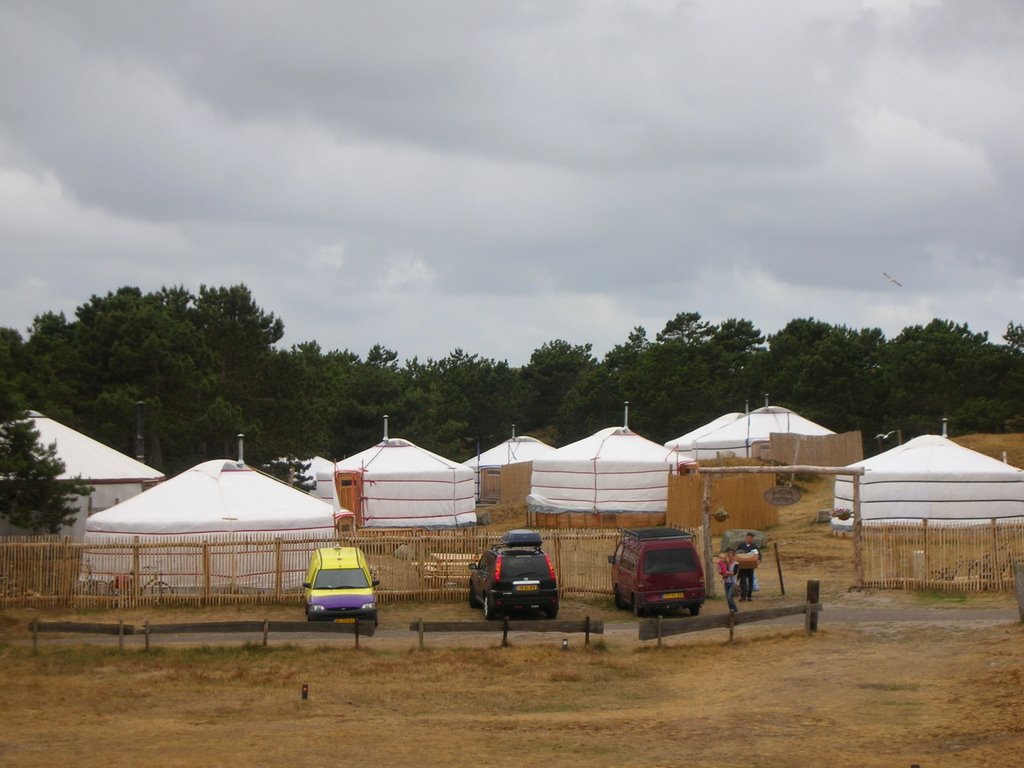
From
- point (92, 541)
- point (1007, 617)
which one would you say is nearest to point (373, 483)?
point (92, 541)

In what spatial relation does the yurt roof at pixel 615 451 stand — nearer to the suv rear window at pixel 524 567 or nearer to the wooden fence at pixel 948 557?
the wooden fence at pixel 948 557

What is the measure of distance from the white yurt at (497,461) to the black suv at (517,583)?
37140 millimetres

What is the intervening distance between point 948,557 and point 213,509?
55.9 feet

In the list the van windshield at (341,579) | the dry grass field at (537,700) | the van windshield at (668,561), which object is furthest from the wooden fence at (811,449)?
the van windshield at (341,579)

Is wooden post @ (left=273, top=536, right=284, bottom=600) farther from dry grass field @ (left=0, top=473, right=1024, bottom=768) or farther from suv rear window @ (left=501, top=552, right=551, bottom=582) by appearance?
suv rear window @ (left=501, top=552, right=551, bottom=582)

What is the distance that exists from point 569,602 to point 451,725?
12.0 meters

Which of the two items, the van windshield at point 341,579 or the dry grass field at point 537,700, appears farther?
the van windshield at point 341,579

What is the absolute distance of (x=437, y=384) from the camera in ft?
315

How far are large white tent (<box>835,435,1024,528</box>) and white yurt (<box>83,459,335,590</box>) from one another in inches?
675

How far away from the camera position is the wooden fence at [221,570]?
26.7 m

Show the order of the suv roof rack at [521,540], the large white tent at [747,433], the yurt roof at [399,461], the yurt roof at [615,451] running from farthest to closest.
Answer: the large white tent at [747,433] < the yurt roof at [615,451] < the yurt roof at [399,461] < the suv roof rack at [521,540]

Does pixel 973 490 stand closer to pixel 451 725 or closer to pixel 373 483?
pixel 373 483

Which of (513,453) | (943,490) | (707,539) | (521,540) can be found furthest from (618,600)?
(513,453)

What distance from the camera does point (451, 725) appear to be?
1471cm
